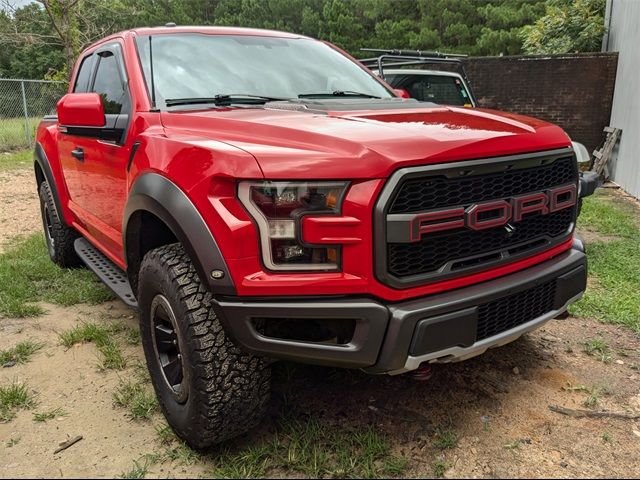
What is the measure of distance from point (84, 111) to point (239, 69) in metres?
0.87

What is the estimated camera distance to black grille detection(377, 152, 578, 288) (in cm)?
197

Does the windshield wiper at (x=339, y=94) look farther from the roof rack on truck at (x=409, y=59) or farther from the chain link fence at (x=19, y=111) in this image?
the chain link fence at (x=19, y=111)

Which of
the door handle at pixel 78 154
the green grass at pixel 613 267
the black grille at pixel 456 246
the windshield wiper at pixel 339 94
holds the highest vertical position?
the windshield wiper at pixel 339 94

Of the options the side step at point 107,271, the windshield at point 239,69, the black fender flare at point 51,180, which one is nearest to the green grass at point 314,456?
the side step at point 107,271

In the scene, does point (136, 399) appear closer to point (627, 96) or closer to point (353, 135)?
point (353, 135)

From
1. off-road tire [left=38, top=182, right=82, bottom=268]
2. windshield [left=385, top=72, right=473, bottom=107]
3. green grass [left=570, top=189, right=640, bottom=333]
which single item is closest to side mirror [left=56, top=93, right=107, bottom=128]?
off-road tire [left=38, top=182, right=82, bottom=268]

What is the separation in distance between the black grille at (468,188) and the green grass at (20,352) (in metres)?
2.63

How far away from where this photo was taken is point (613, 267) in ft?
15.7

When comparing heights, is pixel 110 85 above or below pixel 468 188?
above

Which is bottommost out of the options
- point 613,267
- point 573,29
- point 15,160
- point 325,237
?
point 15,160

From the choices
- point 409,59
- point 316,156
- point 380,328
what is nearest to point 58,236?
point 316,156

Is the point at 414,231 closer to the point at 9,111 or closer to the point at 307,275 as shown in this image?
the point at 307,275

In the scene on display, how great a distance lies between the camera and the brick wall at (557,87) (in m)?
11.1

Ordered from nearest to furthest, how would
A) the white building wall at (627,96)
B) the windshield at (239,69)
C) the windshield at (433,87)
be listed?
the windshield at (239,69)
the windshield at (433,87)
the white building wall at (627,96)
